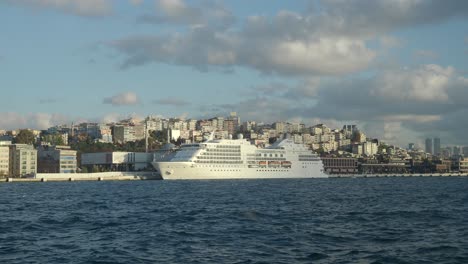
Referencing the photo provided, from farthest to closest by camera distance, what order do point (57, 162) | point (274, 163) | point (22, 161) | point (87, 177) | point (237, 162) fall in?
1. point (57, 162)
2. point (22, 161)
3. point (87, 177)
4. point (274, 163)
5. point (237, 162)

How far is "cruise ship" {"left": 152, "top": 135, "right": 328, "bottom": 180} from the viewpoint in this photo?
113 metres

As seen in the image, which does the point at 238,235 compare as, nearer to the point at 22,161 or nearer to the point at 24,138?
the point at 22,161

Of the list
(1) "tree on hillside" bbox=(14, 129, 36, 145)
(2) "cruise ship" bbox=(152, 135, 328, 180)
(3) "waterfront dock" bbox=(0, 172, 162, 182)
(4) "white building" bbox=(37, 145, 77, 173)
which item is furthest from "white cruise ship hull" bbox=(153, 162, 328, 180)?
(1) "tree on hillside" bbox=(14, 129, 36, 145)

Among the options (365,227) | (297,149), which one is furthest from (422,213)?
(297,149)

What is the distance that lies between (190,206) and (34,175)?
3688 inches

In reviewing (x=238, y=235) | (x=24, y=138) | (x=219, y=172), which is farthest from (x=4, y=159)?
(x=238, y=235)

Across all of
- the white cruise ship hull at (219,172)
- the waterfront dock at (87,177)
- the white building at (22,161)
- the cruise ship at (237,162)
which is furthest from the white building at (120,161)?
the white cruise ship hull at (219,172)

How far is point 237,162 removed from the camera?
120875 mm

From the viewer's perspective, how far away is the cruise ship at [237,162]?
112750mm

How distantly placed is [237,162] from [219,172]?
20.4ft

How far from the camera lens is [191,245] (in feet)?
72.7

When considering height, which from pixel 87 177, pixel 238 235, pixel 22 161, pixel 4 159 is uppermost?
pixel 4 159

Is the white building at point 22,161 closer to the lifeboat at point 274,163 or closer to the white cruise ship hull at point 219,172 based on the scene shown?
the white cruise ship hull at point 219,172

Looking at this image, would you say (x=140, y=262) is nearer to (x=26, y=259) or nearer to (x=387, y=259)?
(x=26, y=259)
